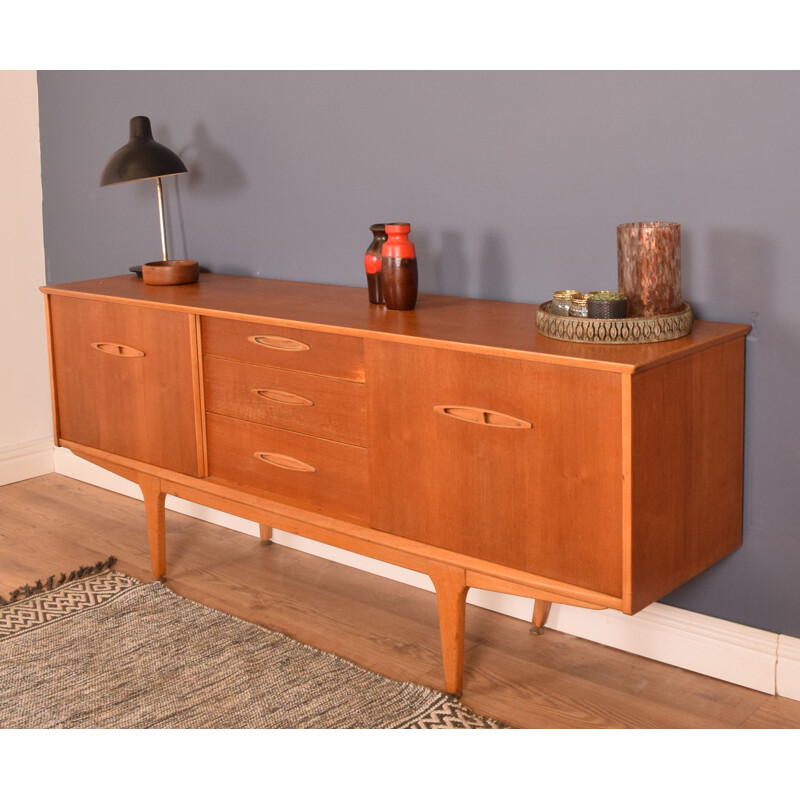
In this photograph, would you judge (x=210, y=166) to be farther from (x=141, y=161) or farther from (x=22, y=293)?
(x=22, y=293)

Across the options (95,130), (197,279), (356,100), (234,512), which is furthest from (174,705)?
(95,130)

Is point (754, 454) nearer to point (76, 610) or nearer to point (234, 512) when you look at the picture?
point (234, 512)

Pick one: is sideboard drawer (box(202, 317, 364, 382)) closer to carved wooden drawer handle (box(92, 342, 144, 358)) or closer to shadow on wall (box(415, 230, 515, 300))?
carved wooden drawer handle (box(92, 342, 144, 358))

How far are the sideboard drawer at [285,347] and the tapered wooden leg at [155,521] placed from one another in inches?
18.1

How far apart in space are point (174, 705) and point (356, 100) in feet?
4.93

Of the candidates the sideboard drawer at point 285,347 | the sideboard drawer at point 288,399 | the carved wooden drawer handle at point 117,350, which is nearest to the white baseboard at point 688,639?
the sideboard drawer at point 288,399

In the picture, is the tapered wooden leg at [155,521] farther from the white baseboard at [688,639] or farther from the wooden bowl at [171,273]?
the white baseboard at [688,639]

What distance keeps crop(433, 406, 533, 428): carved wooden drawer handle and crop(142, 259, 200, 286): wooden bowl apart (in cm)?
110

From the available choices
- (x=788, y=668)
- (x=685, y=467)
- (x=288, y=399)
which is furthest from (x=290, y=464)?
(x=788, y=668)

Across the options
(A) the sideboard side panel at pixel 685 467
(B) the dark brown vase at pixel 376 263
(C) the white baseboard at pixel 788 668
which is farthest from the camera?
(B) the dark brown vase at pixel 376 263

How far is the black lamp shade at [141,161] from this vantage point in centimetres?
269

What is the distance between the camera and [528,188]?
2211 millimetres

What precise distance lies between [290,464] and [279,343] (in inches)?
11.0

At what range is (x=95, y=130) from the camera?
3.24 m
